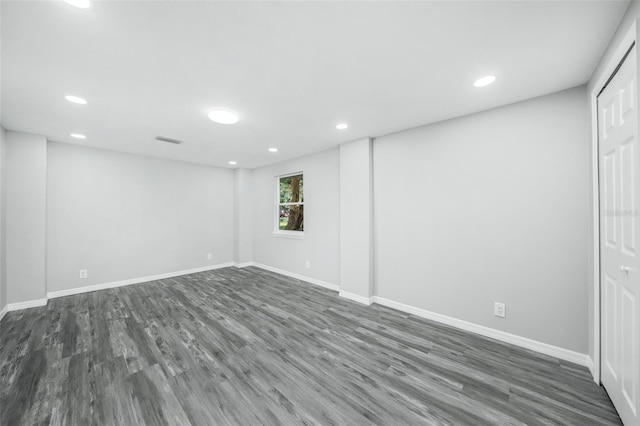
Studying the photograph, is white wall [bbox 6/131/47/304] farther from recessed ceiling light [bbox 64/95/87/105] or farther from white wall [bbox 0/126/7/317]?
recessed ceiling light [bbox 64/95/87/105]

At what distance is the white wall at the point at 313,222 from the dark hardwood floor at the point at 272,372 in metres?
1.30

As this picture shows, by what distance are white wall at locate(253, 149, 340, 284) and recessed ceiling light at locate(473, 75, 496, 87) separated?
230 centimetres

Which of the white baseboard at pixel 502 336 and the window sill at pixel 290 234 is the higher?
the window sill at pixel 290 234

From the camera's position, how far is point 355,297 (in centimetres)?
362

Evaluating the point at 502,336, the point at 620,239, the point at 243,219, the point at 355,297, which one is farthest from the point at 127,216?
the point at 620,239

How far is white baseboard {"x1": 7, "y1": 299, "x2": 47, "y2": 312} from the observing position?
320cm

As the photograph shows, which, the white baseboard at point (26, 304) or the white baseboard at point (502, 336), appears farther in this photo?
the white baseboard at point (26, 304)

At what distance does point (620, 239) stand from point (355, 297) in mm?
2748

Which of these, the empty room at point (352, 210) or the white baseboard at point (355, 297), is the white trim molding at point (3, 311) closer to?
the empty room at point (352, 210)

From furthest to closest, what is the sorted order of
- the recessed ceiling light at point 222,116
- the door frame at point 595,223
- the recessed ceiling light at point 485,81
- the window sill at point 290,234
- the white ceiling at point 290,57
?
the window sill at point 290,234
the recessed ceiling light at point 222,116
the recessed ceiling light at point 485,81
the door frame at point 595,223
the white ceiling at point 290,57

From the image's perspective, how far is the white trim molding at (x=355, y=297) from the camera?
11.4ft

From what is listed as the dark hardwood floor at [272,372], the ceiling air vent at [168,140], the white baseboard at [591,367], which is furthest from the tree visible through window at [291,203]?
the white baseboard at [591,367]

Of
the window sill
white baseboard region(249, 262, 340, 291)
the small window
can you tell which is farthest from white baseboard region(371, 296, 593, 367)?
the small window

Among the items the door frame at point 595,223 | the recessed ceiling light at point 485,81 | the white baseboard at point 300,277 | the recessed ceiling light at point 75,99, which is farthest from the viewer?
the white baseboard at point 300,277
